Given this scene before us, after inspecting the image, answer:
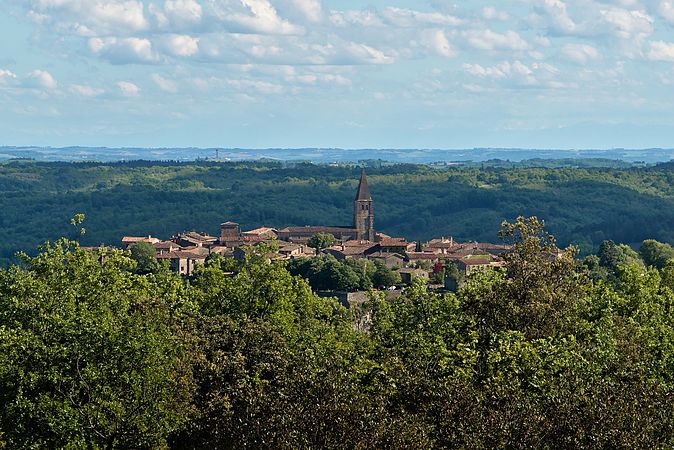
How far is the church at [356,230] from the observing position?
169 metres

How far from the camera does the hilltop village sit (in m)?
121

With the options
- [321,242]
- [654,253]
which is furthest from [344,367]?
[321,242]

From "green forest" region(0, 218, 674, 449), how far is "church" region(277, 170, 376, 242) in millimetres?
126728

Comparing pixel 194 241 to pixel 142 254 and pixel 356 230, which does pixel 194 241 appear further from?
pixel 142 254

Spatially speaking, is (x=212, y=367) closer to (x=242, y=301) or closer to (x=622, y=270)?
(x=242, y=301)

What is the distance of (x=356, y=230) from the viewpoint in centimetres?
16962

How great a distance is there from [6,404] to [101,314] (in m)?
4.39

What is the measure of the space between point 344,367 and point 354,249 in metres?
105

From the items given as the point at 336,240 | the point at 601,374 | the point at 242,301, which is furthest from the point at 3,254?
the point at 601,374

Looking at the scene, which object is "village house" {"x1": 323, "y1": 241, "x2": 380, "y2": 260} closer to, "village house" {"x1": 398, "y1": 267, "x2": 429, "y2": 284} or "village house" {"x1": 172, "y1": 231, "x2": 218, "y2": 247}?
"village house" {"x1": 398, "y1": 267, "x2": 429, "y2": 284}

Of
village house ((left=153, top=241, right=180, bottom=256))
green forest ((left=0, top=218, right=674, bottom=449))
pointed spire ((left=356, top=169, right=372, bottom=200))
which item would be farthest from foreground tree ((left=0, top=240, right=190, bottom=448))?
pointed spire ((left=356, top=169, right=372, bottom=200))

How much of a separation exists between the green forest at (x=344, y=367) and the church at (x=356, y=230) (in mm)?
126728

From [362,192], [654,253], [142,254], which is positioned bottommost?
[142,254]

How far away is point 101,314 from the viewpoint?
3553cm
